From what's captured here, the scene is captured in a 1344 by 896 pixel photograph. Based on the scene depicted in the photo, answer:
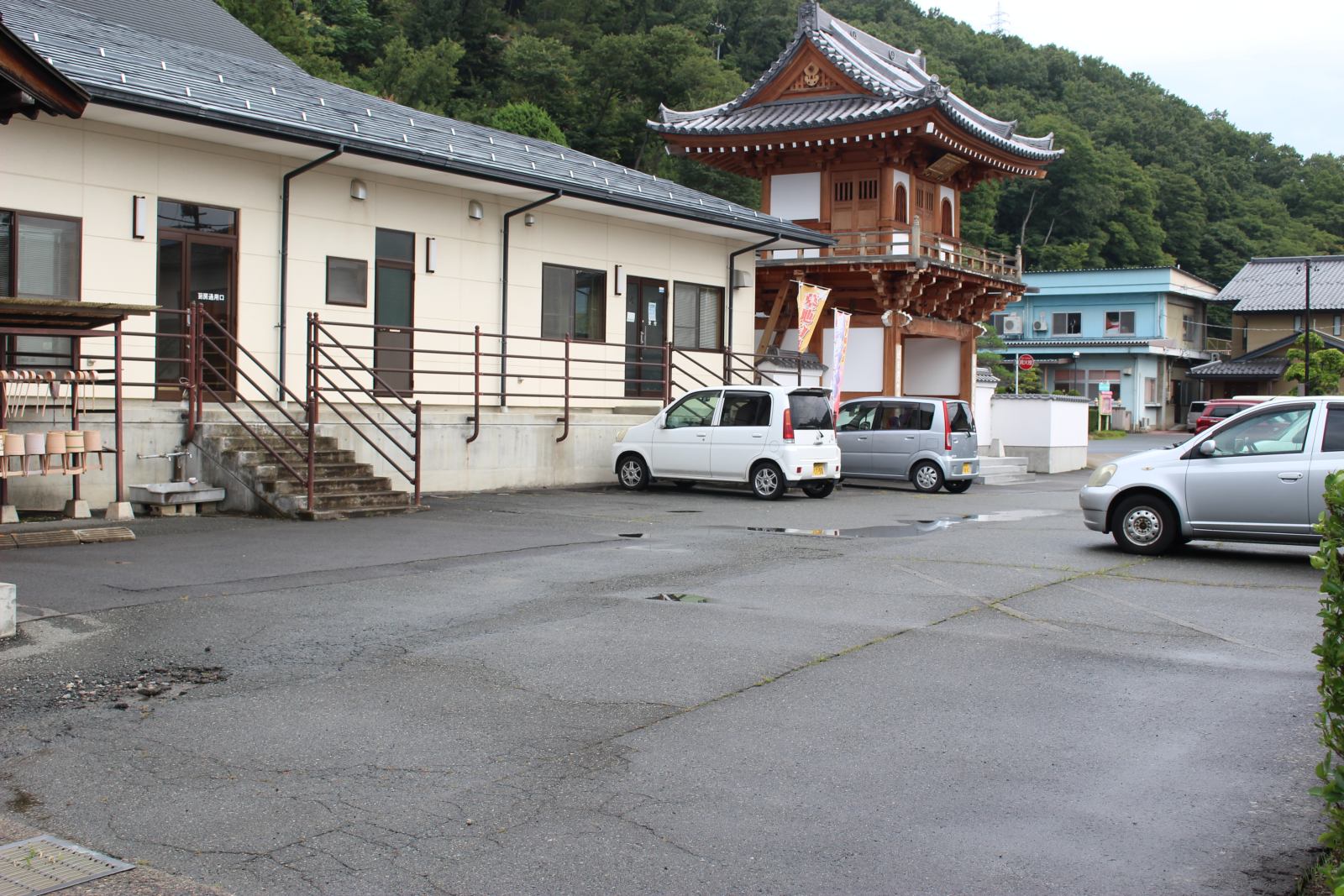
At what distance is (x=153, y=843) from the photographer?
412 cm

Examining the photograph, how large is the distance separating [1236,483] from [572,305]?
483 inches

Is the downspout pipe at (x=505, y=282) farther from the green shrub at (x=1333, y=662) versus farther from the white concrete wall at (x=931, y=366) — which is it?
the green shrub at (x=1333, y=662)

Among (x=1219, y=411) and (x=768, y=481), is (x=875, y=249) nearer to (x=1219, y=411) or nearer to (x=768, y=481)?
(x=768, y=481)

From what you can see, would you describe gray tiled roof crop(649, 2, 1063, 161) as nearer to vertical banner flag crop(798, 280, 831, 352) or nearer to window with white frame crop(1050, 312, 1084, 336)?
vertical banner flag crop(798, 280, 831, 352)

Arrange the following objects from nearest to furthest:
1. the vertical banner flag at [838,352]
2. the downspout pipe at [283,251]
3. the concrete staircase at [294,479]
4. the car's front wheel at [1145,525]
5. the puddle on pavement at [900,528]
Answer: the car's front wheel at [1145,525] → the concrete staircase at [294,479] → the puddle on pavement at [900,528] → the downspout pipe at [283,251] → the vertical banner flag at [838,352]

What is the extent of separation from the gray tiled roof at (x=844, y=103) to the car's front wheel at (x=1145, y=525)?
16314 millimetres

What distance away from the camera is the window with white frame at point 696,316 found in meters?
22.9

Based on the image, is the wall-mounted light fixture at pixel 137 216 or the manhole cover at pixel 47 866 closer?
the manhole cover at pixel 47 866

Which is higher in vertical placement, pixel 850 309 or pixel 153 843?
pixel 850 309

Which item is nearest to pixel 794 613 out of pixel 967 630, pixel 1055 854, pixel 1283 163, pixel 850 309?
pixel 967 630

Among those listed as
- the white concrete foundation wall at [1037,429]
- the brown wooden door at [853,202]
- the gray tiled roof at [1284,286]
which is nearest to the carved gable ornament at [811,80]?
the brown wooden door at [853,202]

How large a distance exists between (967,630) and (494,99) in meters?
48.3

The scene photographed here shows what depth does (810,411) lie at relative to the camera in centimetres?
1741

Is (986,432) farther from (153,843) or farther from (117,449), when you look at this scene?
(153,843)
